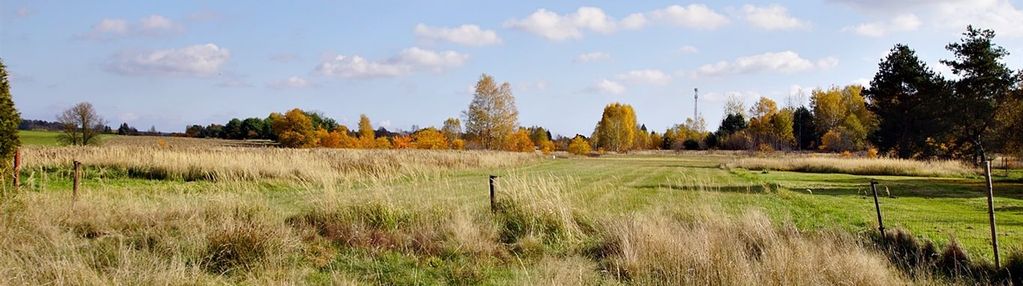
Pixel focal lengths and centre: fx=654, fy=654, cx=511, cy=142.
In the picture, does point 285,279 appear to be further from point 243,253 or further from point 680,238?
point 680,238

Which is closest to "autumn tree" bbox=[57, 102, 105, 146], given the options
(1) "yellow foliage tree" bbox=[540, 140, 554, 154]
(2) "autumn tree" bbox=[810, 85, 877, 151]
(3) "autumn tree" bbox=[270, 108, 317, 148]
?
(3) "autumn tree" bbox=[270, 108, 317, 148]

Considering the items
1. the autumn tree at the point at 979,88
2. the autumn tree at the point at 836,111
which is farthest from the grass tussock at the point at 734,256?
the autumn tree at the point at 836,111

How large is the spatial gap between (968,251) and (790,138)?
246 ft

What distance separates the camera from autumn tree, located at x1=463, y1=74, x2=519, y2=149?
201 feet

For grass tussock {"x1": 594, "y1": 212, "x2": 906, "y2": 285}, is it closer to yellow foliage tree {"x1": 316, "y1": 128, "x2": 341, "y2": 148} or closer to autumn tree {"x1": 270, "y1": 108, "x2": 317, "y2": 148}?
autumn tree {"x1": 270, "y1": 108, "x2": 317, "y2": 148}

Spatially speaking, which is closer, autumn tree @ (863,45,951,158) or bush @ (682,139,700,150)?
autumn tree @ (863,45,951,158)

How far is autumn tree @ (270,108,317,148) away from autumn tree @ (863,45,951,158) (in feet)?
181

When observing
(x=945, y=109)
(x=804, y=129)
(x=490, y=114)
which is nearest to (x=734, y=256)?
(x=945, y=109)

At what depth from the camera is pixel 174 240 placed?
7.19 meters

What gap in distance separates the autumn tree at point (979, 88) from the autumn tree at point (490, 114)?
35.3 metres

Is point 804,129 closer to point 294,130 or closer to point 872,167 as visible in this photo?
point 872,167

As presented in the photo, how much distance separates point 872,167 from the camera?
3450 centimetres

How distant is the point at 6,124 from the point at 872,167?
3667cm

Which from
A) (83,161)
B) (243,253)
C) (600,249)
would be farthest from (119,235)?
(83,161)
